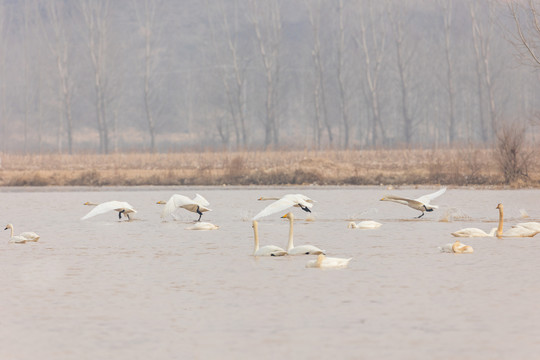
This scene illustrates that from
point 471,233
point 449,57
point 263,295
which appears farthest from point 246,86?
point 263,295

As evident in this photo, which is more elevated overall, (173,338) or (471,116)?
(471,116)

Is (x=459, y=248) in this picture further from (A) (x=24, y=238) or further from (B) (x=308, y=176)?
(B) (x=308, y=176)

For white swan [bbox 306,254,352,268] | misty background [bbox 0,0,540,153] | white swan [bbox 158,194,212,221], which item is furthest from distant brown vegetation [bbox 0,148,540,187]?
misty background [bbox 0,0,540,153]

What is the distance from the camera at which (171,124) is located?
397ft

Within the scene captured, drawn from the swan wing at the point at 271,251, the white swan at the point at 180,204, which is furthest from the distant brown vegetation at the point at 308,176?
the swan wing at the point at 271,251

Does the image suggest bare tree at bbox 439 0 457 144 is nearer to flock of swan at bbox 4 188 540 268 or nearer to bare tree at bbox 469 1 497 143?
bare tree at bbox 469 1 497 143

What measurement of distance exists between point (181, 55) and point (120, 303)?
433 ft

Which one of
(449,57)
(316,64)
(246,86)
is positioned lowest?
(316,64)

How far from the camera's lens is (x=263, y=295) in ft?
31.0

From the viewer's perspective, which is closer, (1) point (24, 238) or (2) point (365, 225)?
(1) point (24, 238)

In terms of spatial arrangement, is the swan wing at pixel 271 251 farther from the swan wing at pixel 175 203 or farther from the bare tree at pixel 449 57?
the bare tree at pixel 449 57

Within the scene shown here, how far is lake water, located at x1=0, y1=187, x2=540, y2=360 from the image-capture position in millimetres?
6992

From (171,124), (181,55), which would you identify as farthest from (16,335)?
(181,55)

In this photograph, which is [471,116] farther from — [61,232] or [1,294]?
[1,294]
